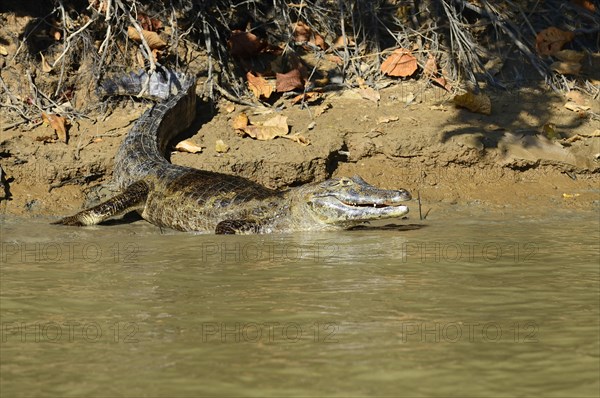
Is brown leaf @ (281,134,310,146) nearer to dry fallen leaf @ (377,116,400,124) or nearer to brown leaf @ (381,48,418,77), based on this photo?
dry fallen leaf @ (377,116,400,124)

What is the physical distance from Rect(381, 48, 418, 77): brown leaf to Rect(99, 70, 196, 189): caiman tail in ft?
6.66

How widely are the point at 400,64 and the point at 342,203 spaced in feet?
9.14

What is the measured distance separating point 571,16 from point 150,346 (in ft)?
26.4

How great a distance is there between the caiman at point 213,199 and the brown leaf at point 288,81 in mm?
1083

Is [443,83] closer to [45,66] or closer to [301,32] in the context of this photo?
[301,32]

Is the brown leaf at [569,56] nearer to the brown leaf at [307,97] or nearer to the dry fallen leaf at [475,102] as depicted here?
the dry fallen leaf at [475,102]

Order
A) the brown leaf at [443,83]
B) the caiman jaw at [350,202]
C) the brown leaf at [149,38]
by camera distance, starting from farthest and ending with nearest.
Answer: the brown leaf at [443,83]
the brown leaf at [149,38]
the caiman jaw at [350,202]

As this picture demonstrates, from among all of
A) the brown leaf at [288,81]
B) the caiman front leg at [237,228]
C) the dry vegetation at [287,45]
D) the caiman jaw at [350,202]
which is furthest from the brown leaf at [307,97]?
the caiman front leg at [237,228]

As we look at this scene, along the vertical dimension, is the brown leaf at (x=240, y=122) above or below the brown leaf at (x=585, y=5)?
below

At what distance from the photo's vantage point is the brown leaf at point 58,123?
29.6ft

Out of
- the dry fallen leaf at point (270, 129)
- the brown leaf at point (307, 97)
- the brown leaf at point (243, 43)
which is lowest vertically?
the dry fallen leaf at point (270, 129)

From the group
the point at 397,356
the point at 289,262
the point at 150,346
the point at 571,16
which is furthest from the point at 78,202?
the point at 571,16

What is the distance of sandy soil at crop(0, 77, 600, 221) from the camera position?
337 inches

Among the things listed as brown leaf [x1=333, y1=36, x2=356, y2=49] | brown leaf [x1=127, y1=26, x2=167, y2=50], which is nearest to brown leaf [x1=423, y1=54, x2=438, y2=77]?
brown leaf [x1=333, y1=36, x2=356, y2=49]
